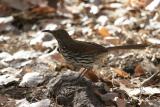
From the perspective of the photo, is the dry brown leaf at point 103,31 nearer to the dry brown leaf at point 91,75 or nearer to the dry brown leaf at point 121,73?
the dry brown leaf at point 121,73

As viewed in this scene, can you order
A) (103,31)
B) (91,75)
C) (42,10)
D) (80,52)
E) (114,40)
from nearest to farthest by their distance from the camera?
(80,52)
(91,75)
(114,40)
(103,31)
(42,10)

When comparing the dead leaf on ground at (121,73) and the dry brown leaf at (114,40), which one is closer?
the dead leaf on ground at (121,73)

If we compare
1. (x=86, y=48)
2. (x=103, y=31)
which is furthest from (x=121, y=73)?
(x=103, y=31)

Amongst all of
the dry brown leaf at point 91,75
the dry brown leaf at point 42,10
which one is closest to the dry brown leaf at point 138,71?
the dry brown leaf at point 91,75

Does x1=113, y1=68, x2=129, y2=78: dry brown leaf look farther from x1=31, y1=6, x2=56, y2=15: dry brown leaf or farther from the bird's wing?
x1=31, y1=6, x2=56, y2=15: dry brown leaf

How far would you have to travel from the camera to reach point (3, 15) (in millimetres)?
7598

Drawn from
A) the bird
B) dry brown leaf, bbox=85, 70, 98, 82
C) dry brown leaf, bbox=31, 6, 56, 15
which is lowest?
dry brown leaf, bbox=85, 70, 98, 82

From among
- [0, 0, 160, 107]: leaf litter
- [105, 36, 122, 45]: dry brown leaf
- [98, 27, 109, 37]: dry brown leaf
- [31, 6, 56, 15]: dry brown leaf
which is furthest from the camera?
[31, 6, 56, 15]: dry brown leaf

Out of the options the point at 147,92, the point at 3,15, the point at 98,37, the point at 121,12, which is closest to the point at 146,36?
the point at 98,37

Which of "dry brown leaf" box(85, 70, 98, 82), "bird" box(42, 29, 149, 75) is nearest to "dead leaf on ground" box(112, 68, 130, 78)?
"dry brown leaf" box(85, 70, 98, 82)

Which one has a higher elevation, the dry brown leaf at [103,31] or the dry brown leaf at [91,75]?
the dry brown leaf at [103,31]

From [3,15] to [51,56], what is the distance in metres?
2.18

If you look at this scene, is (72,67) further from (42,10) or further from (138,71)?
(42,10)

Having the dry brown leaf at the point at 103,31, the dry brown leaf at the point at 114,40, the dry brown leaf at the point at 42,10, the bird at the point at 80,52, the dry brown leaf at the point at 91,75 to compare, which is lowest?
the dry brown leaf at the point at 91,75
